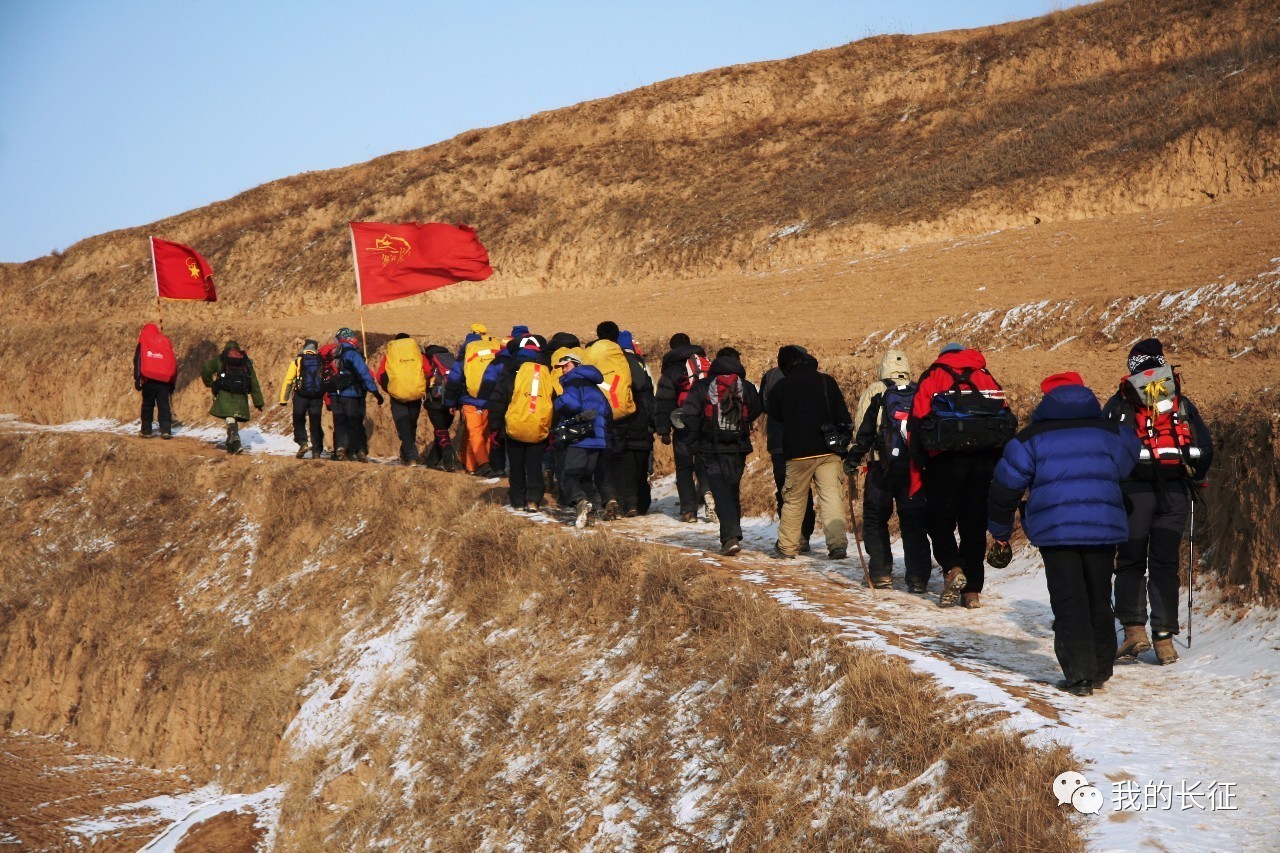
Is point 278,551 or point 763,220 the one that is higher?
point 763,220

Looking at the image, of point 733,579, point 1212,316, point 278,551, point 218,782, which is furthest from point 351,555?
point 1212,316

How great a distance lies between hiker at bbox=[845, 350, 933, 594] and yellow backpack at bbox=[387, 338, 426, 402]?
845 centimetres

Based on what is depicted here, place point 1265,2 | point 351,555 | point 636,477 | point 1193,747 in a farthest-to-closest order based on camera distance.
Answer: point 1265,2, point 351,555, point 636,477, point 1193,747

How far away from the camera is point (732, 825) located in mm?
7141

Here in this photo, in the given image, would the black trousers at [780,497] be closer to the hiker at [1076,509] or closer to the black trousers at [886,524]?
the black trousers at [886,524]

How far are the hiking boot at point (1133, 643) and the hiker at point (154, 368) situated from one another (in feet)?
53.1

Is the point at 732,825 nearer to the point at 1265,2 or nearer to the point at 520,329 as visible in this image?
the point at 520,329

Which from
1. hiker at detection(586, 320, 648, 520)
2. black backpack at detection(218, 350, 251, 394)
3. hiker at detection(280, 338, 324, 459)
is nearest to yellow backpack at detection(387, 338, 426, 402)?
hiker at detection(280, 338, 324, 459)

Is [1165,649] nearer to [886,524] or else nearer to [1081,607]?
[1081,607]

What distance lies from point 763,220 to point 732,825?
29823 millimetres

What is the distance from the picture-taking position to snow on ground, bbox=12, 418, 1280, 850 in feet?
18.2

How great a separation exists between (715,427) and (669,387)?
4.95 feet

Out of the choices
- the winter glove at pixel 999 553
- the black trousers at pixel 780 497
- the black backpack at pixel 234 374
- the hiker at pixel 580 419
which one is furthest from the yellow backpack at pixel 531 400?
the black backpack at pixel 234 374

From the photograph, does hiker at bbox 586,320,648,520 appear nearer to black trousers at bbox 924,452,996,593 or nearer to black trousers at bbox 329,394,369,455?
black trousers at bbox 924,452,996,593
